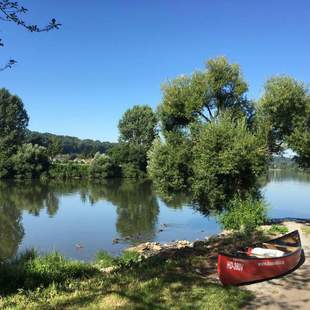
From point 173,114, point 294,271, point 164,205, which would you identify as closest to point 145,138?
point 164,205

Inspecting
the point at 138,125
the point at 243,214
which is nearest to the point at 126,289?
the point at 243,214

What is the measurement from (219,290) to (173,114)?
46.2ft

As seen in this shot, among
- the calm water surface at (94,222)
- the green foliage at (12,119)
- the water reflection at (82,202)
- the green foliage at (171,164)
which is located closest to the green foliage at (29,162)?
the green foliage at (12,119)

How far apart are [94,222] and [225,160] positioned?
46.8 ft

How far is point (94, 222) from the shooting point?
98.1 feet

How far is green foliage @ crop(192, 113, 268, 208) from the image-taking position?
60.3 ft

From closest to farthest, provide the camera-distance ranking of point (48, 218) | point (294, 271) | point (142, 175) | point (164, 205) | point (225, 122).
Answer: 1. point (294, 271)
2. point (225, 122)
3. point (48, 218)
4. point (164, 205)
5. point (142, 175)

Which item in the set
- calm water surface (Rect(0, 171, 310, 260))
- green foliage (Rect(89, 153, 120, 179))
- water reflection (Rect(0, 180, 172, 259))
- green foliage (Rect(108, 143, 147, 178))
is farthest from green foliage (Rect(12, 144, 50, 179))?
calm water surface (Rect(0, 171, 310, 260))

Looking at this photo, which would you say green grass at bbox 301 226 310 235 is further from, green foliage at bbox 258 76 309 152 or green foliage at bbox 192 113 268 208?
green foliage at bbox 258 76 309 152

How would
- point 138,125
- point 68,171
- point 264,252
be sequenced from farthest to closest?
point 138,125 < point 68,171 < point 264,252

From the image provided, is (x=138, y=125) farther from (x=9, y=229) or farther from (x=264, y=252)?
(x=264, y=252)

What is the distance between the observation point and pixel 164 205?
39531mm

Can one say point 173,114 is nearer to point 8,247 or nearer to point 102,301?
point 8,247

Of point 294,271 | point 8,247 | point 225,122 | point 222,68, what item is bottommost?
point 8,247
